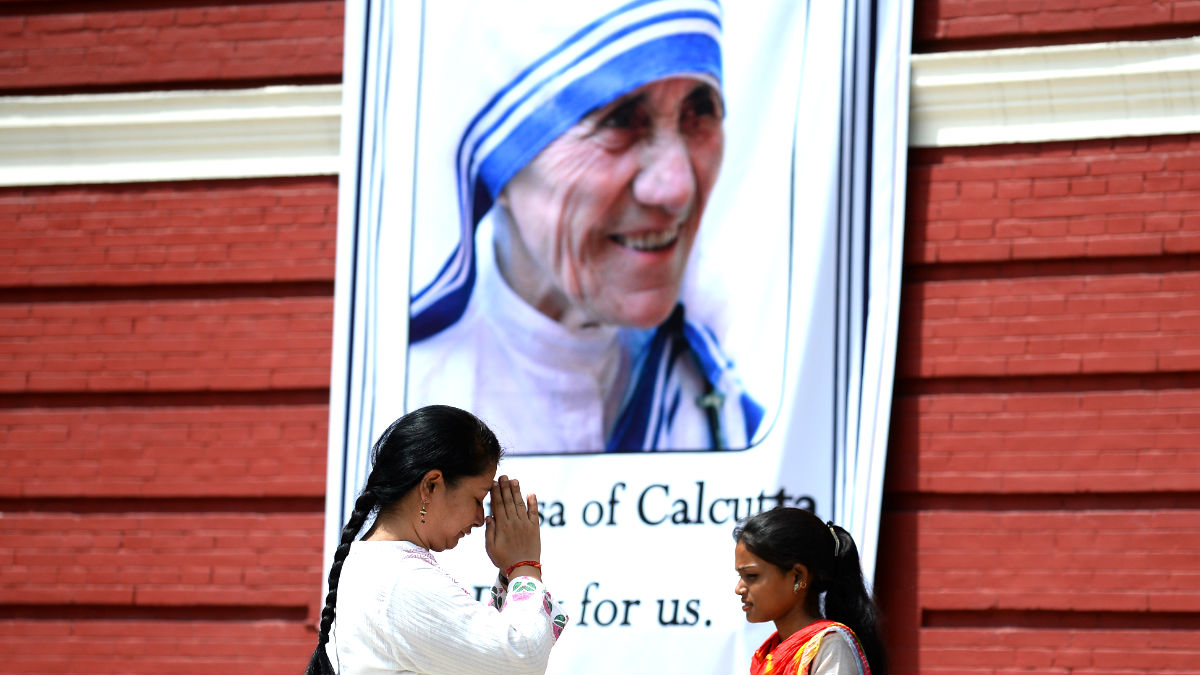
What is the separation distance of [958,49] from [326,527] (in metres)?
2.96

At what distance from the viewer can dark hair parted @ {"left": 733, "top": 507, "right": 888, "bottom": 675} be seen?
302 cm

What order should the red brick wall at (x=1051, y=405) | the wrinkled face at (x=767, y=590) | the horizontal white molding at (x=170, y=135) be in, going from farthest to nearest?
the horizontal white molding at (x=170, y=135) → the red brick wall at (x=1051, y=405) → the wrinkled face at (x=767, y=590)

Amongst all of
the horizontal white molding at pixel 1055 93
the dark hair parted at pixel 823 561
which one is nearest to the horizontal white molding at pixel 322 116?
the horizontal white molding at pixel 1055 93

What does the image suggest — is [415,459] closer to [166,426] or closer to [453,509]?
[453,509]

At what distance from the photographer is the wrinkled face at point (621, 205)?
16.3 feet

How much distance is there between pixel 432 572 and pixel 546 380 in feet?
9.09

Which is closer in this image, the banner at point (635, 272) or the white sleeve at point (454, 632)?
the white sleeve at point (454, 632)

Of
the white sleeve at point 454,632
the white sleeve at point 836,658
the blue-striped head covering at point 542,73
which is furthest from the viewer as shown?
the blue-striped head covering at point 542,73

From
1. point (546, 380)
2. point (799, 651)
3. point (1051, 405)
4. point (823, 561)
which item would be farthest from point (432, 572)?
point (1051, 405)

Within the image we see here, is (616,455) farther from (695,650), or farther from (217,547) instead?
(217,547)

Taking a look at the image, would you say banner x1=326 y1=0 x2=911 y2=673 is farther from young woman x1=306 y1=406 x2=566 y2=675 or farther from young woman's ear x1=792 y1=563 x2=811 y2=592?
young woman x1=306 y1=406 x2=566 y2=675

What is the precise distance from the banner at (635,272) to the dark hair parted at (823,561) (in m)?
1.50

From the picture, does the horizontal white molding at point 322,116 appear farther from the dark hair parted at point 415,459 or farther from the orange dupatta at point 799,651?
the dark hair parted at point 415,459

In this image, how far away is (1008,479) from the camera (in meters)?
4.63
